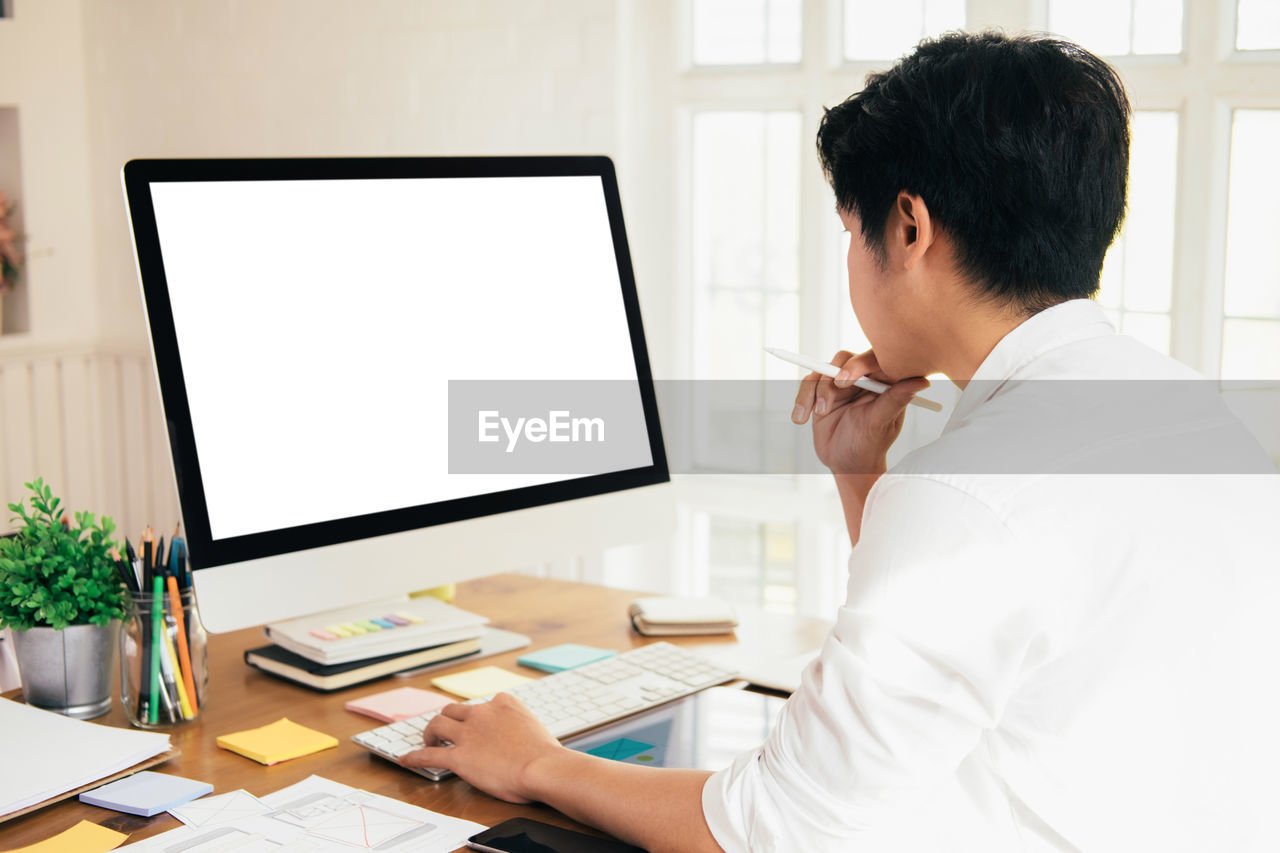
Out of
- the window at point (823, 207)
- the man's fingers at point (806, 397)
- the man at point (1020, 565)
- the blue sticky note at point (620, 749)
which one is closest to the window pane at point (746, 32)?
the window at point (823, 207)

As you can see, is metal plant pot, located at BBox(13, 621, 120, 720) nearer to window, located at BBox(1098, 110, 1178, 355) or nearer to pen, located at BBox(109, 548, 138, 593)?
pen, located at BBox(109, 548, 138, 593)

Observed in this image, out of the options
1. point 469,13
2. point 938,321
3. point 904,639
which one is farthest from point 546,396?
point 469,13

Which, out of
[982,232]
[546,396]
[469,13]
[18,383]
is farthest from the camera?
[18,383]

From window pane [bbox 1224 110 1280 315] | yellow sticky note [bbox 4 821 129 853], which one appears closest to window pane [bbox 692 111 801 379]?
window pane [bbox 1224 110 1280 315]

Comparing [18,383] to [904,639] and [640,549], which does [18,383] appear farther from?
[904,639]

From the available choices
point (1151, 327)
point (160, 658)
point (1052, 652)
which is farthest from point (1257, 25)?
point (160, 658)

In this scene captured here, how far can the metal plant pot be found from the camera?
45.3 inches

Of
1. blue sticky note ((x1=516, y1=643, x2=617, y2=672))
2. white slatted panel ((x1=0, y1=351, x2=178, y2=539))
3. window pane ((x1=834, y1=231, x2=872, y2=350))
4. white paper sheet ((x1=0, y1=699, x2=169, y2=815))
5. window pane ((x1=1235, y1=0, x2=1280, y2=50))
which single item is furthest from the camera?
white slatted panel ((x1=0, y1=351, x2=178, y2=539))

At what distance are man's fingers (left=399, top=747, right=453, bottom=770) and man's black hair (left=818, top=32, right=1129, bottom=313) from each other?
1.89ft

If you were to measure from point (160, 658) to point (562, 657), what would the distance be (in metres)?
0.44

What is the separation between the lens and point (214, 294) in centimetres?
114

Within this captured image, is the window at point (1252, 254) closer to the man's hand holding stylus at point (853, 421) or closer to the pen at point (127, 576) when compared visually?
the man's hand holding stylus at point (853, 421)

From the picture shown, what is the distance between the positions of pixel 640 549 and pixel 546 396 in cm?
155

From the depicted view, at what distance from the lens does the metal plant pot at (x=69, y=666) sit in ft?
3.78
